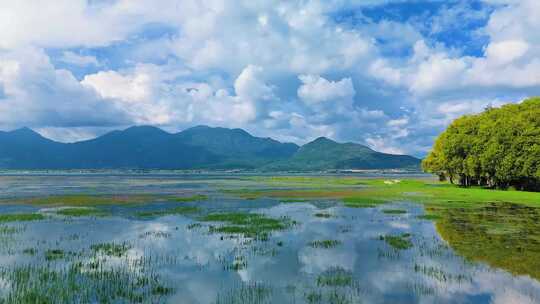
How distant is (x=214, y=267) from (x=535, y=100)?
102 metres

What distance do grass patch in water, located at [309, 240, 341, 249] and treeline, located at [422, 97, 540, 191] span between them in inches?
2665

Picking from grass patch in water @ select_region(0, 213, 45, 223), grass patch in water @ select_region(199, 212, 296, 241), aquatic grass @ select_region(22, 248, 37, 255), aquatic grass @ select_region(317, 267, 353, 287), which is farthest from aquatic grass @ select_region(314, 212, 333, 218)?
grass patch in water @ select_region(0, 213, 45, 223)

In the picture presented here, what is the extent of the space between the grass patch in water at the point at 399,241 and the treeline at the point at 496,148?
61.1 meters

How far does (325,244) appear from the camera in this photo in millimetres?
31844

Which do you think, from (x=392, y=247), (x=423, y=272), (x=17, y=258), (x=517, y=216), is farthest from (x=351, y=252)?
(x=517, y=216)

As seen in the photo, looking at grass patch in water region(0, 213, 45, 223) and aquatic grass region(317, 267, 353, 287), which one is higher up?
grass patch in water region(0, 213, 45, 223)

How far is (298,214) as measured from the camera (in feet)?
173

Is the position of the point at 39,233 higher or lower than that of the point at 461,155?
lower

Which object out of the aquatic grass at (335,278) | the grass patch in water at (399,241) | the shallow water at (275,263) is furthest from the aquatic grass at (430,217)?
the aquatic grass at (335,278)

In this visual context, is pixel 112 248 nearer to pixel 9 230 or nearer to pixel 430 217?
pixel 9 230

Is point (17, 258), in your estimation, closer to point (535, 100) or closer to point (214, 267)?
point (214, 267)

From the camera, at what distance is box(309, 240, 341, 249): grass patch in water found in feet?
102

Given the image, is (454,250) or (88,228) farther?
(88,228)

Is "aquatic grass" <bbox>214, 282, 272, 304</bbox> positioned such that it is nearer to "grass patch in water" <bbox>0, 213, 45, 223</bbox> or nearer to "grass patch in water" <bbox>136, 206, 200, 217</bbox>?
"grass patch in water" <bbox>136, 206, 200, 217</bbox>
